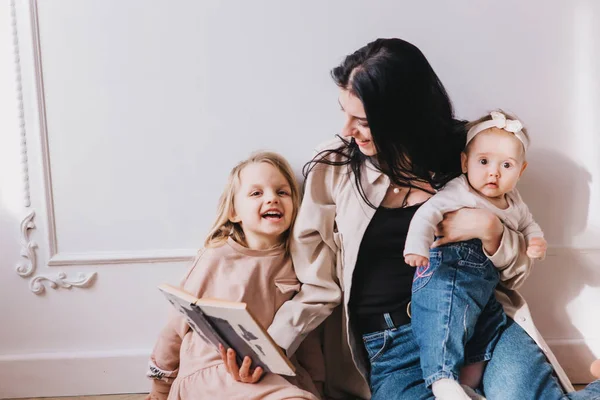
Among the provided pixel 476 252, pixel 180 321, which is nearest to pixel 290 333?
pixel 180 321

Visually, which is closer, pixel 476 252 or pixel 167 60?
pixel 476 252

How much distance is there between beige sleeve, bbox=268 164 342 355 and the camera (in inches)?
60.3

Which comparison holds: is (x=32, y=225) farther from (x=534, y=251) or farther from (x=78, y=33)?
(x=534, y=251)

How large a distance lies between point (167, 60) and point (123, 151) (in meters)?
0.31

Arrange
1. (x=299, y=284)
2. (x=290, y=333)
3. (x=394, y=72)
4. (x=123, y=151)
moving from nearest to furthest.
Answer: (x=394, y=72) < (x=290, y=333) < (x=299, y=284) < (x=123, y=151)

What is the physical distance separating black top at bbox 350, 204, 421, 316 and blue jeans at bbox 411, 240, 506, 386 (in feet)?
0.29

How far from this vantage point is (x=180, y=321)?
65.5 inches

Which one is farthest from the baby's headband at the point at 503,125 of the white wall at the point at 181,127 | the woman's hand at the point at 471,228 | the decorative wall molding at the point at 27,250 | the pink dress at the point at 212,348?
the decorative wall molding at the point at 27,250

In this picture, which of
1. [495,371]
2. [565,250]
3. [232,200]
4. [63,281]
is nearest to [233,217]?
[232,200]

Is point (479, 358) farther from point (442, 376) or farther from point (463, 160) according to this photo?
point (463, 160)

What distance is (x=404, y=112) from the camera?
1353 mm

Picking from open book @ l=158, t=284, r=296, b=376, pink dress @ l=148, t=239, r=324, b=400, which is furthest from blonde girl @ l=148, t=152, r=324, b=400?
open book @ l=158, t=284, r=296, b=376

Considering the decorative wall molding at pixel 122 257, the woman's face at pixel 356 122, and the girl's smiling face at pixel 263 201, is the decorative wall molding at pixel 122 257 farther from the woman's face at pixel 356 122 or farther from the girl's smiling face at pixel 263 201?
the woman's face at pixel 356 122

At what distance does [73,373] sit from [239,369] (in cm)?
72
